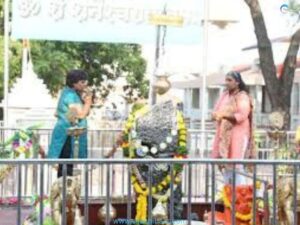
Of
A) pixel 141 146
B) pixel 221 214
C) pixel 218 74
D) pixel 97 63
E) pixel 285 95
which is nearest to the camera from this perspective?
pixel 141 146

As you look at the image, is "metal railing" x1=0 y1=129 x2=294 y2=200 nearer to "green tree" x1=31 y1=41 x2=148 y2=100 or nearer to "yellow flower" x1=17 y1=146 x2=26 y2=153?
"yellow flower" x1=17 y1=146 x2=26 y2=153

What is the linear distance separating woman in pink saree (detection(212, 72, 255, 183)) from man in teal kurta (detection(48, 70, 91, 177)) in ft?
3.96

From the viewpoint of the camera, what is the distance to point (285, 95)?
1298 centimetres

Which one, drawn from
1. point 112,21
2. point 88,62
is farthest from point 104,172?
point 88,62

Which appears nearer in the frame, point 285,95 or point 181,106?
point 181,106

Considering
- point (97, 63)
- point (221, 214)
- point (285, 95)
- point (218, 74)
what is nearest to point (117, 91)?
point (97, 63)

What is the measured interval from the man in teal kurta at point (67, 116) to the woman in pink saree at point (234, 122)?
1.21 m

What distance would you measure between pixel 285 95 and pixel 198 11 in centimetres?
210

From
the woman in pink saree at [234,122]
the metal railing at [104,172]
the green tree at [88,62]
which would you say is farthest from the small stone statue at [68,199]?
the green tree at [88,62]

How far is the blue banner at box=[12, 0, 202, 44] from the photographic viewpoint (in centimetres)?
1148

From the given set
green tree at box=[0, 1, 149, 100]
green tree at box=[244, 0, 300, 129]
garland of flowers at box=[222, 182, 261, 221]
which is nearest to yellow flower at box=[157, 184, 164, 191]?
garland of flowers at box=[222, 182, 261, 221]

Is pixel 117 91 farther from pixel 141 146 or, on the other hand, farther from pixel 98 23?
pixel 141 146

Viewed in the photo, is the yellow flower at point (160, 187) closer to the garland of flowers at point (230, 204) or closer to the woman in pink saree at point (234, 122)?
the garland of flowers at point (230, 204)

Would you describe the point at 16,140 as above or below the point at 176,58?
below
